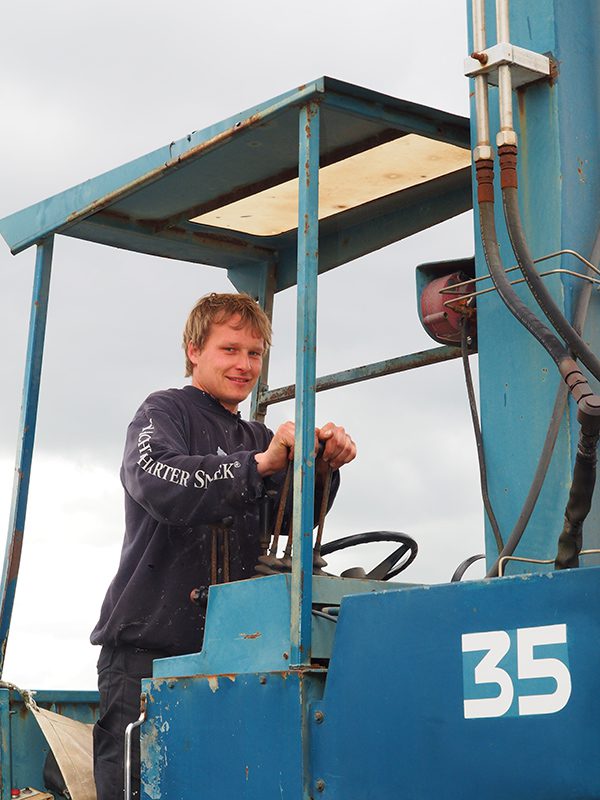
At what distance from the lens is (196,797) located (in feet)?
11.1

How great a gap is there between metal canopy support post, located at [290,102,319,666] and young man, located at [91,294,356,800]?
0.36 feet

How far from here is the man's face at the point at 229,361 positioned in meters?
4.25

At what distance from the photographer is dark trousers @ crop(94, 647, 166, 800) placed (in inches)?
155

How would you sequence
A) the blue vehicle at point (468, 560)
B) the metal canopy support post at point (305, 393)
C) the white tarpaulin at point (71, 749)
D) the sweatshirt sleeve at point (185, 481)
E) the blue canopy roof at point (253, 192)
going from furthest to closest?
the white tarpaulin at point (71, 749)
the blue canopy roof at point (253, 192)
the sweatshirt sleeve at point (185, 481)
the metal canopy support post at point (305, 393)
the blue vehicle at point (468, 560)

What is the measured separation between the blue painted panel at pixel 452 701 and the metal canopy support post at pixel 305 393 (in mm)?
152

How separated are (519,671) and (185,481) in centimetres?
116

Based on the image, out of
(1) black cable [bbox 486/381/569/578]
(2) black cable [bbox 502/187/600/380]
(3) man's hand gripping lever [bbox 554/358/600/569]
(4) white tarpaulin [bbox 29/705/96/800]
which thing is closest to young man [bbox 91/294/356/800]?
(4) white tarpaulin [bbox 29/705/96/800]

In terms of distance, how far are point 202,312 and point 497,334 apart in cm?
118

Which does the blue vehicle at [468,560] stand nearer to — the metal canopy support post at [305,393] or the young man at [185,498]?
the metal canopy support post at [305,393]

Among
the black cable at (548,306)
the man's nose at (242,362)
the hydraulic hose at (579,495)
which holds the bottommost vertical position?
the hydraulic hose at (579,495)

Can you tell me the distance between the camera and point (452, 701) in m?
2.85

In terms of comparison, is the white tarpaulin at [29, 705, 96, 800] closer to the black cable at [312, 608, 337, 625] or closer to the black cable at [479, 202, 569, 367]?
the black cable at [312, 608, 337, 625]

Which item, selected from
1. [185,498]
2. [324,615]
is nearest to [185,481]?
[185,498]

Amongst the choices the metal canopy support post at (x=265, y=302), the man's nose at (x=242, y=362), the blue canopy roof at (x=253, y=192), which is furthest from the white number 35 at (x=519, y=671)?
the metal canopy support post at (x=265, y=302)
